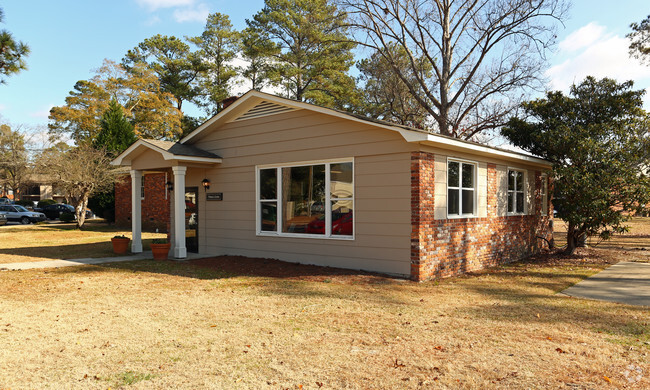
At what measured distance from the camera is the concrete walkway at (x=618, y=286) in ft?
24.5

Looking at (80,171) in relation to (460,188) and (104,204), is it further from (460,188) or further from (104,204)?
(460,188)

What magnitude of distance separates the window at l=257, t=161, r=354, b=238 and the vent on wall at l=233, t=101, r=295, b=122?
1411 millimetres

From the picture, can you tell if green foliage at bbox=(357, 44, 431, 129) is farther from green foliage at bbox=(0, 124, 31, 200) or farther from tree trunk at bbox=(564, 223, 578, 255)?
green foliage at bbox=(0, 124, 31, 200)

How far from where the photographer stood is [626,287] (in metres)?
8.42

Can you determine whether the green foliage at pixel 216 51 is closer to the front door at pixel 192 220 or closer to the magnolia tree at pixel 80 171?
the magnolia tree at pixel 80 171

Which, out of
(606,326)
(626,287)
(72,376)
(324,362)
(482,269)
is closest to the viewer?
(72,376)

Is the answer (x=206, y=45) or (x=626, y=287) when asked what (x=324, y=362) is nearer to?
(x=626, y=287)

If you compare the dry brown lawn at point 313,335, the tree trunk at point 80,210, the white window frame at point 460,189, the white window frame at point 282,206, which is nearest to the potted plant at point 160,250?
the white window frame at point 282,206

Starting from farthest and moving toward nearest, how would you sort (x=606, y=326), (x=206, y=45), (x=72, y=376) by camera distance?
(x=206, y=45)
(x=606, y=326)
(x=72, y=376)

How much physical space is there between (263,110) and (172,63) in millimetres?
27263

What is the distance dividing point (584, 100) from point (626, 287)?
7.47 metres

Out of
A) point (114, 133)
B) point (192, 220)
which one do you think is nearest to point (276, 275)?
point (192, 220)

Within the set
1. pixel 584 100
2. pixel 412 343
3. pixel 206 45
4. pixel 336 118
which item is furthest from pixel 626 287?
pixel 206 45

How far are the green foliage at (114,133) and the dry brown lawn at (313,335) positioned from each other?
18.5m
